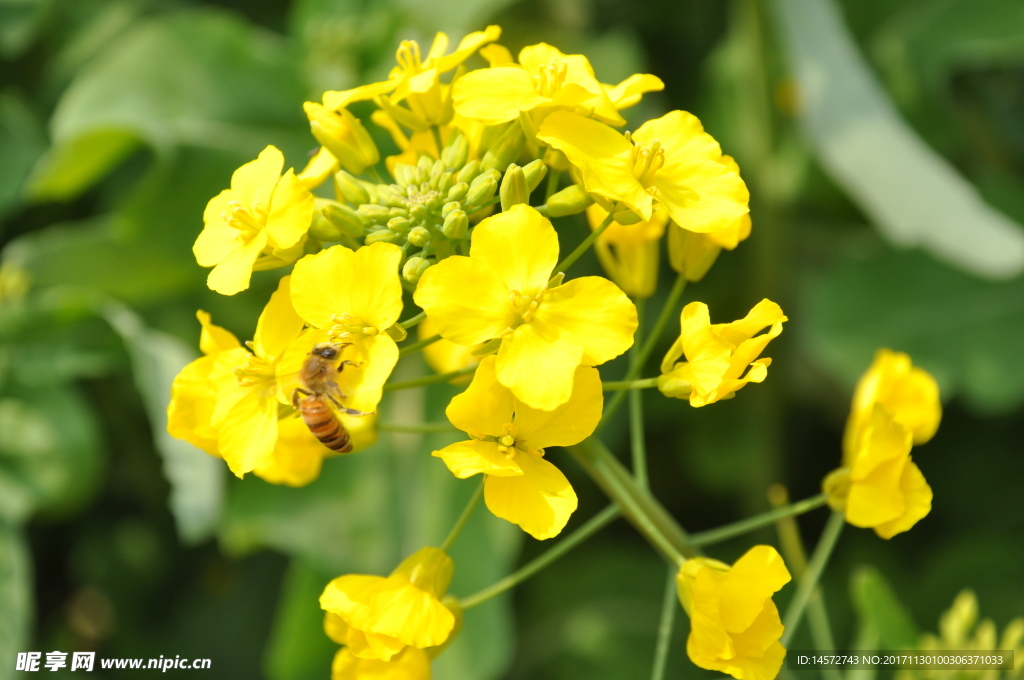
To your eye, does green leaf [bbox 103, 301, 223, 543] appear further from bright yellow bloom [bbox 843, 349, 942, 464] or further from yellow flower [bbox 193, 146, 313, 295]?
bright yellow bloom [bbox 843, 349, 942, 464]

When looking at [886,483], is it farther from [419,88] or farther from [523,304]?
[419,88]

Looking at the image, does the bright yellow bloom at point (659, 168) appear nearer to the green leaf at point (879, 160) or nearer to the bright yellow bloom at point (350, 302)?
the bright yellow bloom at point (350, 302)

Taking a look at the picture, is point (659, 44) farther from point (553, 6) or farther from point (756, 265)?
point (756, 265)

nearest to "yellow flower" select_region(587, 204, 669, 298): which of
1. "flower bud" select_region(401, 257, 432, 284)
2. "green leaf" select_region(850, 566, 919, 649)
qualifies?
"flower bud" select_region(401, 257, 432, 284)

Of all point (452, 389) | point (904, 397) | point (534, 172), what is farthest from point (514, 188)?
point (452, 389)

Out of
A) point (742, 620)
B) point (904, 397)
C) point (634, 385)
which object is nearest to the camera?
point (742, 620)

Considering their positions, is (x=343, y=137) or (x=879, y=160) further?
(x=879, y=160)

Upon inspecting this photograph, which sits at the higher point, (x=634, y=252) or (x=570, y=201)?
(x=570, y=201)

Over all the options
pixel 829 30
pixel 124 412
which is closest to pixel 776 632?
pixel 829 30
